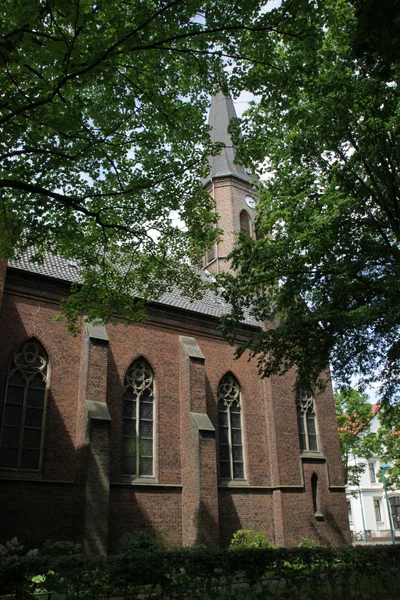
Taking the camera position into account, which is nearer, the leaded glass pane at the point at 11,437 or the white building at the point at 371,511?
the leaded glass pane at the point at 11,437

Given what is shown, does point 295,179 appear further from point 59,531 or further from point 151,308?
point 59,531

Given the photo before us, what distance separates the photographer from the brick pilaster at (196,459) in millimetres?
15297

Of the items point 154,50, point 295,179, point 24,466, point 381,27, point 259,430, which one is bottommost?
point 24,466

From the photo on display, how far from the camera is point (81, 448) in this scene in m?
14.3

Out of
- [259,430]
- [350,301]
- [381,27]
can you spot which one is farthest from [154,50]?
[259,430]

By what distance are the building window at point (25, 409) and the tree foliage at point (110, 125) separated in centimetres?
409

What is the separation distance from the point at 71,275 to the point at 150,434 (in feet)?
19.9

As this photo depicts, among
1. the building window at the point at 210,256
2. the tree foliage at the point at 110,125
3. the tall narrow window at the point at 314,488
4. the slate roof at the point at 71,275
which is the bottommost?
the tall narrow window at the point at 314,488

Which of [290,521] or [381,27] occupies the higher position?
[381,27]

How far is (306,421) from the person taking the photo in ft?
68.1

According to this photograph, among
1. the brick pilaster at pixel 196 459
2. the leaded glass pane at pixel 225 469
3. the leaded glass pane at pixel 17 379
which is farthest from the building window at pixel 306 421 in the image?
the leaded glass pane at pixel 17 379

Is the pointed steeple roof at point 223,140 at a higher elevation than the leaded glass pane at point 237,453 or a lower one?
higher

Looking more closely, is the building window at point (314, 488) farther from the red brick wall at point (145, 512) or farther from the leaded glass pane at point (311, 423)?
the red brick wall at point (145, 512)

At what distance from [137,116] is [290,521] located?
15268 millimetres
